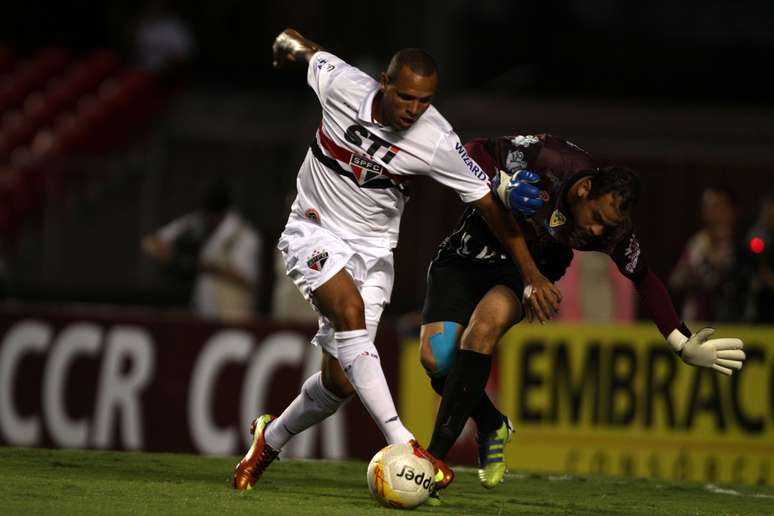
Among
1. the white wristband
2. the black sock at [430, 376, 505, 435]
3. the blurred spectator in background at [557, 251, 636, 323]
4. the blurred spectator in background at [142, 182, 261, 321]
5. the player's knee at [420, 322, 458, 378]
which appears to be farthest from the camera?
the blurred spectator in background at [142, 182, 261, 321]

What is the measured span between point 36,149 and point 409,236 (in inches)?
195

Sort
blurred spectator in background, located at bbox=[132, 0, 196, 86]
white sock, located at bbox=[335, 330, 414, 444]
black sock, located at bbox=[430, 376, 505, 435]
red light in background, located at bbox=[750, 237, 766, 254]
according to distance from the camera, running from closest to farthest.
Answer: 1. white sock, located at bbox=[335, 330, 414, 444]
2. black sock, located at bbox=[430, 376, 505, 435]
3. red light in background, located at bbox=[750, 237, 766, 254]
4. blurred spectator in background, located at bbox=[132, 0, 196, 86]

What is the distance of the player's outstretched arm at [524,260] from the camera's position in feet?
23.2

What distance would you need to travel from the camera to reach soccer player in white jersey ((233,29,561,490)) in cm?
697

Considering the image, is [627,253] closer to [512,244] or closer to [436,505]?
[512,244]

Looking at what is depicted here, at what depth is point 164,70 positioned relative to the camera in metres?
18.8

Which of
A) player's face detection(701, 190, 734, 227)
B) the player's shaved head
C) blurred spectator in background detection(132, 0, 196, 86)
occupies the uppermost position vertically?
blurred spectator in background detection(132, 0, 196, 86)

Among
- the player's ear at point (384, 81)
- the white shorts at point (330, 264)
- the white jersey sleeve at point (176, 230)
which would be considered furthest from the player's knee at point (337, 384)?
the white jersey sleeve at point (176, 230)

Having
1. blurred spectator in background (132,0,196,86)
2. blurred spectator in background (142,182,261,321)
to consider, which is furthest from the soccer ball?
blurred spectator in background (132,0,196,86)

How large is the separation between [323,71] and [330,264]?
103 centimetres

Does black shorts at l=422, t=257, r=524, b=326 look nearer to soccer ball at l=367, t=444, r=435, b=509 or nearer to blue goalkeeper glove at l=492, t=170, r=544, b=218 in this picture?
blue goalkeeper glove at l=492, t=170, r=544, b=218

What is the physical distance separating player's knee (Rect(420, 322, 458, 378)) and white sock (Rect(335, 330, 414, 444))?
0.76 meters

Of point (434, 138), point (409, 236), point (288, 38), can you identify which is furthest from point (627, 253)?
point (409, 236)

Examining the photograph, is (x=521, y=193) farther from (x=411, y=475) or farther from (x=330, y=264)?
(x=411, y=475)
